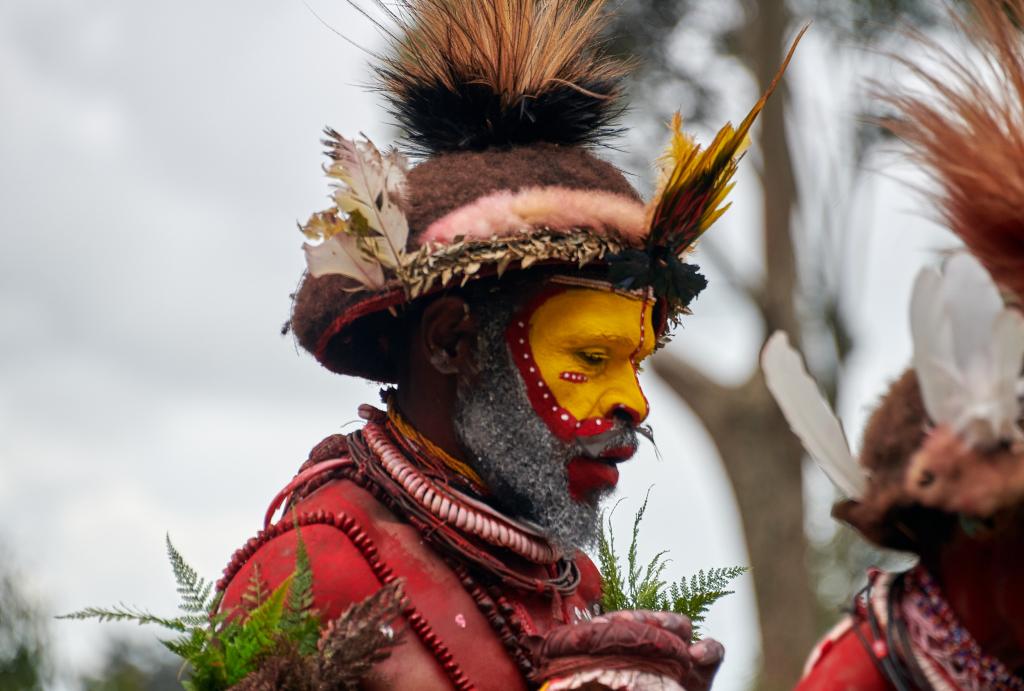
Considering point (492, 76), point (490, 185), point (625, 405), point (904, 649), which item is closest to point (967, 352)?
point (904, 649)

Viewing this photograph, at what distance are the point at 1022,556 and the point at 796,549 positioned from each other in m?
9.92

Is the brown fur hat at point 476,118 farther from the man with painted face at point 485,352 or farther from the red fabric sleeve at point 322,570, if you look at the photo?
the red fabric sleeve at point 322,570

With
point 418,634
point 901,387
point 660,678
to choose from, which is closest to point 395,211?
point 418,634

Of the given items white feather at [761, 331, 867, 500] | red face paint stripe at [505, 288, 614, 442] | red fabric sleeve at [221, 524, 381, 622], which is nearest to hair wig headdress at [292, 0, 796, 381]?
red face paint stripe at [505, 288, 614, 442]

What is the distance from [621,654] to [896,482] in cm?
106

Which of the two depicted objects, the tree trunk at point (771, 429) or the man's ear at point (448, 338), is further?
the tree trunk at point (771, 429)

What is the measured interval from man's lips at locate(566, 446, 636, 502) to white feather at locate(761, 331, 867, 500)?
1.37 m

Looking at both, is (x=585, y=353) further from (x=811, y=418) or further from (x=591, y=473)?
(x=811, y=418)

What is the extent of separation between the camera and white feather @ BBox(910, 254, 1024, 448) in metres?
2.37

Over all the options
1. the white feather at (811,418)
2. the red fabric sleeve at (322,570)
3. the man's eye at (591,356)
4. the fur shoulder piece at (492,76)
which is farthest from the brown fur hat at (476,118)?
the white feather at (811,418)

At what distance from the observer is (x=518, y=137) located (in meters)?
4.28

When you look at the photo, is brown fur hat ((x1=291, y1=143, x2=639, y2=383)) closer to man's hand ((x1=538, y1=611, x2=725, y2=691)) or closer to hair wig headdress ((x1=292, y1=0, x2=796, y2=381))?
hair wig headdress ((x1=292, y1=0, x2=796, y2=381))

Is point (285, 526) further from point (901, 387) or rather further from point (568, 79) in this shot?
point (901, 387)

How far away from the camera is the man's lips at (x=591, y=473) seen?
3.95 meters
